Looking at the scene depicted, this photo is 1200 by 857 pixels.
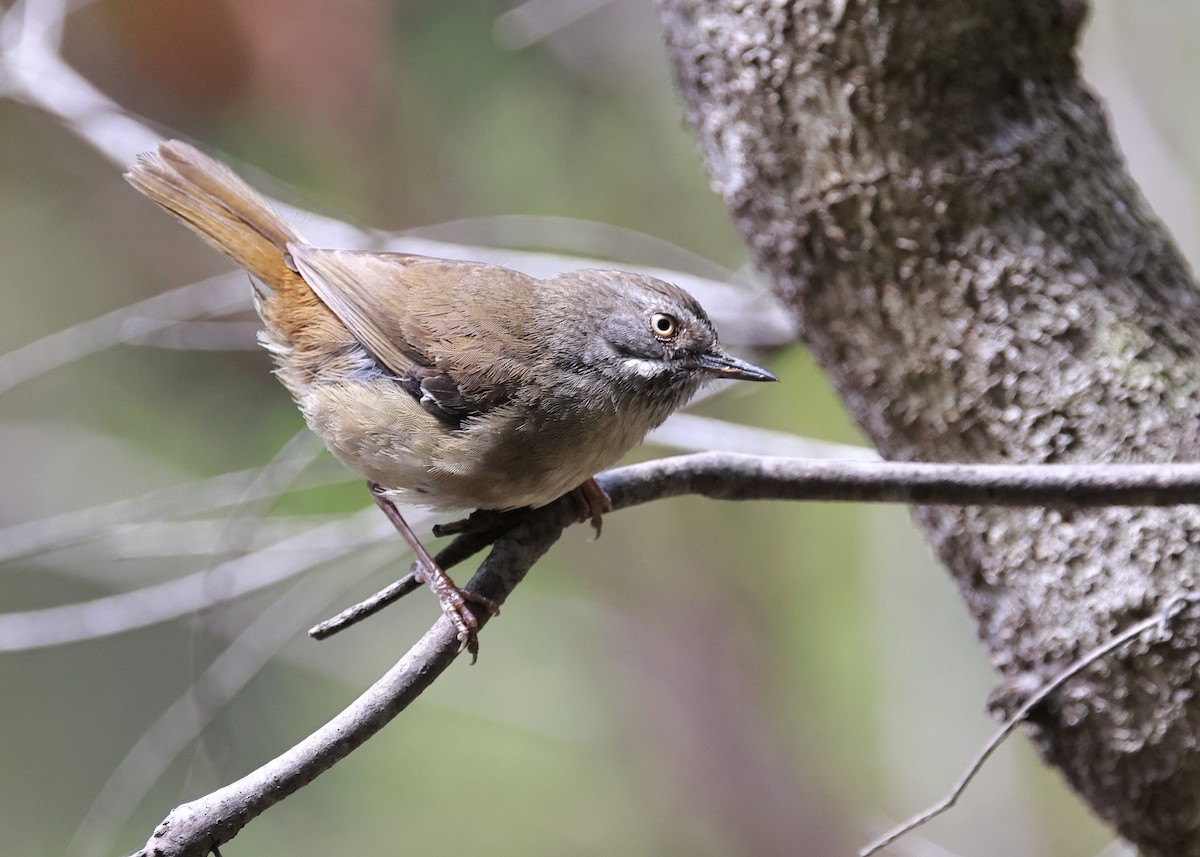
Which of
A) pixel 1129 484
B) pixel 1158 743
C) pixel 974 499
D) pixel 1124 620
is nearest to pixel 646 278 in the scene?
pixel 974 499

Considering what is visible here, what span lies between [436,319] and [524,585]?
135 inches

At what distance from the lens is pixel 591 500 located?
102 inches

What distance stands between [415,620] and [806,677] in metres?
Answer: 2.41

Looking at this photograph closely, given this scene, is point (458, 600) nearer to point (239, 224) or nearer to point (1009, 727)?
point (1009, 727)

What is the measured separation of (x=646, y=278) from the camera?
2.81 m

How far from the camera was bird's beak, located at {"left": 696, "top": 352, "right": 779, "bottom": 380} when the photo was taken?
102 inches

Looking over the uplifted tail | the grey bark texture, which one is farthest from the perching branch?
the uplifted tail

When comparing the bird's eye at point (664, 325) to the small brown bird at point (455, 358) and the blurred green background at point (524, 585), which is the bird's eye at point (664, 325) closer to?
the small brown bird at point (455, 358)

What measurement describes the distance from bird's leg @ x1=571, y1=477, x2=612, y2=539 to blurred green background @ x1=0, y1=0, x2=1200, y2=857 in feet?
7.60

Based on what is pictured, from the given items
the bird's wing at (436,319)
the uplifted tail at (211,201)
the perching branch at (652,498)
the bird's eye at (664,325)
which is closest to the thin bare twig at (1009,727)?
the perching branch at (652,498)

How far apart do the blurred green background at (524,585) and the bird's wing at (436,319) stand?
1.80m

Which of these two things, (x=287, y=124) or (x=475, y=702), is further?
(x=475, y=702)

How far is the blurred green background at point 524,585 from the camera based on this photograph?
512cm

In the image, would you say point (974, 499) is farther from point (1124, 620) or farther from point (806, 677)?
point (806, 677)
